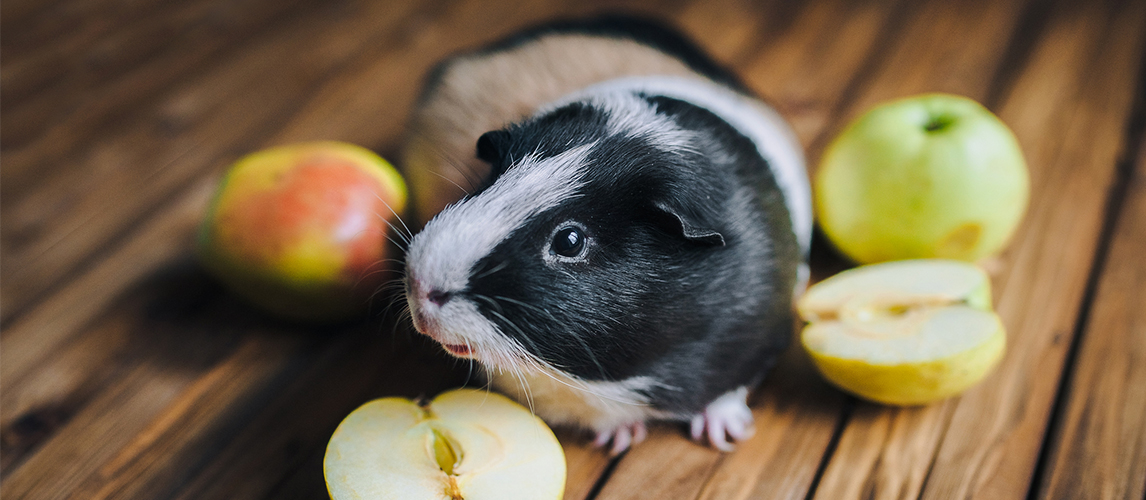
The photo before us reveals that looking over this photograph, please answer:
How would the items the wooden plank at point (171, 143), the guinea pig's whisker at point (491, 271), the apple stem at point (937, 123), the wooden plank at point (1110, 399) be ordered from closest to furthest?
the guinea pig's whisker at point (491, 271)
the wooden plank at point (1110, 399)
the apple stem at point (937, 123)
the wooden plank at point (171, 143)

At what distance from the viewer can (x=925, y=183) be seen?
1384 millimetres

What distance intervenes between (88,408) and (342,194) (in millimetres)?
632

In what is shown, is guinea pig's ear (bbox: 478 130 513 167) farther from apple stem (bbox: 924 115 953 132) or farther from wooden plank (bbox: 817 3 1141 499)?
apple stem (bbox: 924 115 953 132)

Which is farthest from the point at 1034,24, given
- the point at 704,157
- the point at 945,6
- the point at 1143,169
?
the point at 704,157

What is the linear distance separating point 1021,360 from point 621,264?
2.94ft

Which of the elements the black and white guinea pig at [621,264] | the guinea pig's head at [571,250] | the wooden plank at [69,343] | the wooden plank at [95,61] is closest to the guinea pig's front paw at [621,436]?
the black and white guinea pig at [621,264]

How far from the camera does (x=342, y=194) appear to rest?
140 centimetres

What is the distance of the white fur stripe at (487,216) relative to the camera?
949mm

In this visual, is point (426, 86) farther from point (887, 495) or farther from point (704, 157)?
point (887, 495)

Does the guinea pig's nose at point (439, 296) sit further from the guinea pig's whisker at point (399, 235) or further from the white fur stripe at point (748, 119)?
the white fur stripe at point (748, 119)

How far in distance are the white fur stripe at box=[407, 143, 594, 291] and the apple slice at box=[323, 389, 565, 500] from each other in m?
0.30

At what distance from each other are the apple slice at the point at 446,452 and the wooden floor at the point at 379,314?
7.4 inches

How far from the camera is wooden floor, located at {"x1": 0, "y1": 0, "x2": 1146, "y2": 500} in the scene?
4.13 ft

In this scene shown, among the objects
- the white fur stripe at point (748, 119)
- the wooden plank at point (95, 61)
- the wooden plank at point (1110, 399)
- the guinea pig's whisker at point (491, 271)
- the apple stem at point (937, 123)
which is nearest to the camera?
the guinea pig's whisker at point (491, 271)
